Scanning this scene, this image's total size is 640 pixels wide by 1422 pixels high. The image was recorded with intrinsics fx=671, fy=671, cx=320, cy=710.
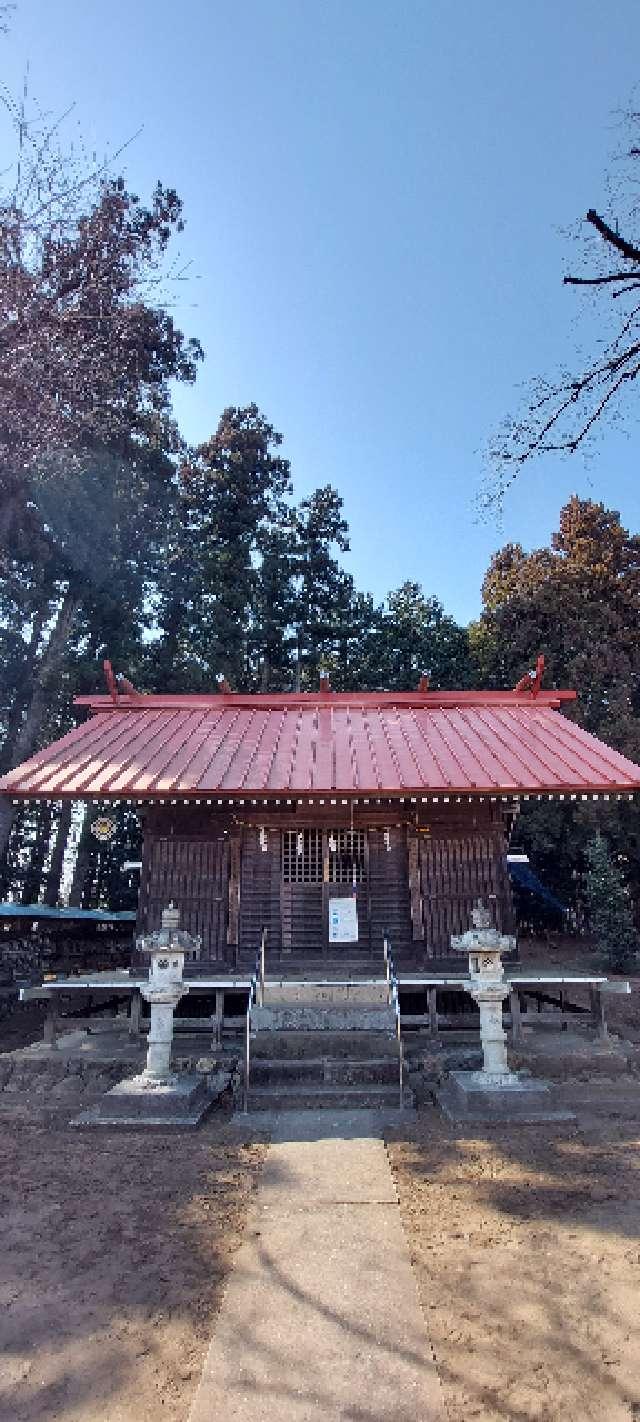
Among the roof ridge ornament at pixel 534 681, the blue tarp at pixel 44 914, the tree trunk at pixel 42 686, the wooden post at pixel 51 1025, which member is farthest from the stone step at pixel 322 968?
the tree trunk at pixel 42 686

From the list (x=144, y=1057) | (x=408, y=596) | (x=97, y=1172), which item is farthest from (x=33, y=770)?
(x=408, y=596)

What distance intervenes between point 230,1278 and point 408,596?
97.8ft

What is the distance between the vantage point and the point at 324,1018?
8.84 m

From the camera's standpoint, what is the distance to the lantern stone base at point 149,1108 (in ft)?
23.0

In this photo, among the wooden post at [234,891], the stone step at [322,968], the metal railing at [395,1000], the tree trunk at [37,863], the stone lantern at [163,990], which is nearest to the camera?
the metal railing at [395,1000]

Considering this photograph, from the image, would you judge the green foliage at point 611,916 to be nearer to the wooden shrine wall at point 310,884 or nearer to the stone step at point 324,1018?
the wooden shrine wall at point 310,884

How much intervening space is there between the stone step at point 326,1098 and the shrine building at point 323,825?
2.44 metres

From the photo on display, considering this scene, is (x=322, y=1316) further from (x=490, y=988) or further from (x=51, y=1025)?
(x=51, y=1025)

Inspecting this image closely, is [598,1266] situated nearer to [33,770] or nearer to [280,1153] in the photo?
[280,1153]

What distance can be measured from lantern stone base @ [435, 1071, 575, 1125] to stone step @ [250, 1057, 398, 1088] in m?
0.92

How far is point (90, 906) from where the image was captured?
27703 mm

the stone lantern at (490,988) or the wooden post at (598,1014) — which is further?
the wooden post at (598,1014)

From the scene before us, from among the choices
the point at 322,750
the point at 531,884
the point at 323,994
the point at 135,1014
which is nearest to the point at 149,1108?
the point at 135,1014

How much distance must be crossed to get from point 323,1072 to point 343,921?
8.06ft
